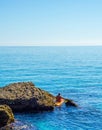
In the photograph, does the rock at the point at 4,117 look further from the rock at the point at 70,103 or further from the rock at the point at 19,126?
the rock at the point at 70,103

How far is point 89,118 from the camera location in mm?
39719

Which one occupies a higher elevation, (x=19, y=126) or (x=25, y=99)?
(x=25, y=99)

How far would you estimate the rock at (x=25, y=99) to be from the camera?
42031mm

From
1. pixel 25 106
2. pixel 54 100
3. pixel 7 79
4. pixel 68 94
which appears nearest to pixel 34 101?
pixel 25 106

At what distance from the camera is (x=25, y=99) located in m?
42.2

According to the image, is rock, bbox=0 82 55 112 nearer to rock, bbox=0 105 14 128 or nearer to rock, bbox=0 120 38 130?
rock, bbox=0 120 38 130

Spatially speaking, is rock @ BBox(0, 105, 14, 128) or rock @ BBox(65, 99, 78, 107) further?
rock @ BBox(65, 99, 78, 107)

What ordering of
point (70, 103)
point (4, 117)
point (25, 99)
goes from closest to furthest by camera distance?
point (4, 117) → point (25, 99) → point (70, 103)

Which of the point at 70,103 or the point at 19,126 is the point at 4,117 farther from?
the point at 70,103

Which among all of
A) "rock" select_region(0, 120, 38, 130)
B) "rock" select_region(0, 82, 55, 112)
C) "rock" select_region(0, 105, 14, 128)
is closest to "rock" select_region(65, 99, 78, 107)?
"rock" select_region(0, 82, 55, 112)

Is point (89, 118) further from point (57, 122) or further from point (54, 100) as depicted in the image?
point (54, 100)

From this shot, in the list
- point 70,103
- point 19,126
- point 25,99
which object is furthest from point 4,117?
point 70,103

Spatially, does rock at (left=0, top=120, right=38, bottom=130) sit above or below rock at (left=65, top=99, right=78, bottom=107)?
below

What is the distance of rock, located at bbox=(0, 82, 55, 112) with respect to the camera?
138ft
